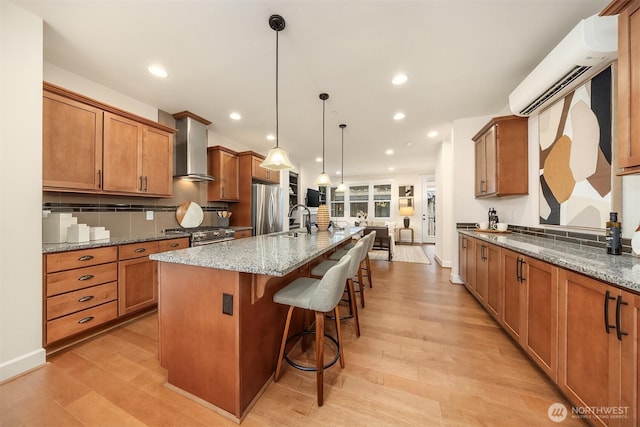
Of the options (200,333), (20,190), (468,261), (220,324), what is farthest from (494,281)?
(20,190)

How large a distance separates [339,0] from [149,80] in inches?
90.4

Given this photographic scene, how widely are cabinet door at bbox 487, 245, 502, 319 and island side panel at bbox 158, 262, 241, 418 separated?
7.64 ft

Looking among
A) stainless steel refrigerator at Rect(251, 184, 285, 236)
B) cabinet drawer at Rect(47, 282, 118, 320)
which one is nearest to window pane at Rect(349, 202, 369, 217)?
stainless steel refrigerator at Rect(251, 184, 285, 236)

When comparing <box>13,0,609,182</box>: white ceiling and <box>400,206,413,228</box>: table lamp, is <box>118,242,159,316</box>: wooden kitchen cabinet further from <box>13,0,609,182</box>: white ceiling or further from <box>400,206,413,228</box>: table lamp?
<box>400,206,413,228</box>: table lamp

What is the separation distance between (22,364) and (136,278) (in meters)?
0.86

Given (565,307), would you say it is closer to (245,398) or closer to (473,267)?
(473,267)

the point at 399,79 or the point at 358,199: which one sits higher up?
the point at 399,79

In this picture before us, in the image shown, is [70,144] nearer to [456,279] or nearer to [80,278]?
[80,278]

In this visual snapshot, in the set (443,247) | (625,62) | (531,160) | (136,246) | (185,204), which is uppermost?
(625,62)

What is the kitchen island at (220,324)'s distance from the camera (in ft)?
3.83

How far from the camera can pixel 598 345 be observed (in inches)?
41.3

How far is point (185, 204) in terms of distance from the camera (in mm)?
3432

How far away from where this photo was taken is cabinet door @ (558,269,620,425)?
984mm

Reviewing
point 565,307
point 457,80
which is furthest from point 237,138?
point 565,307
